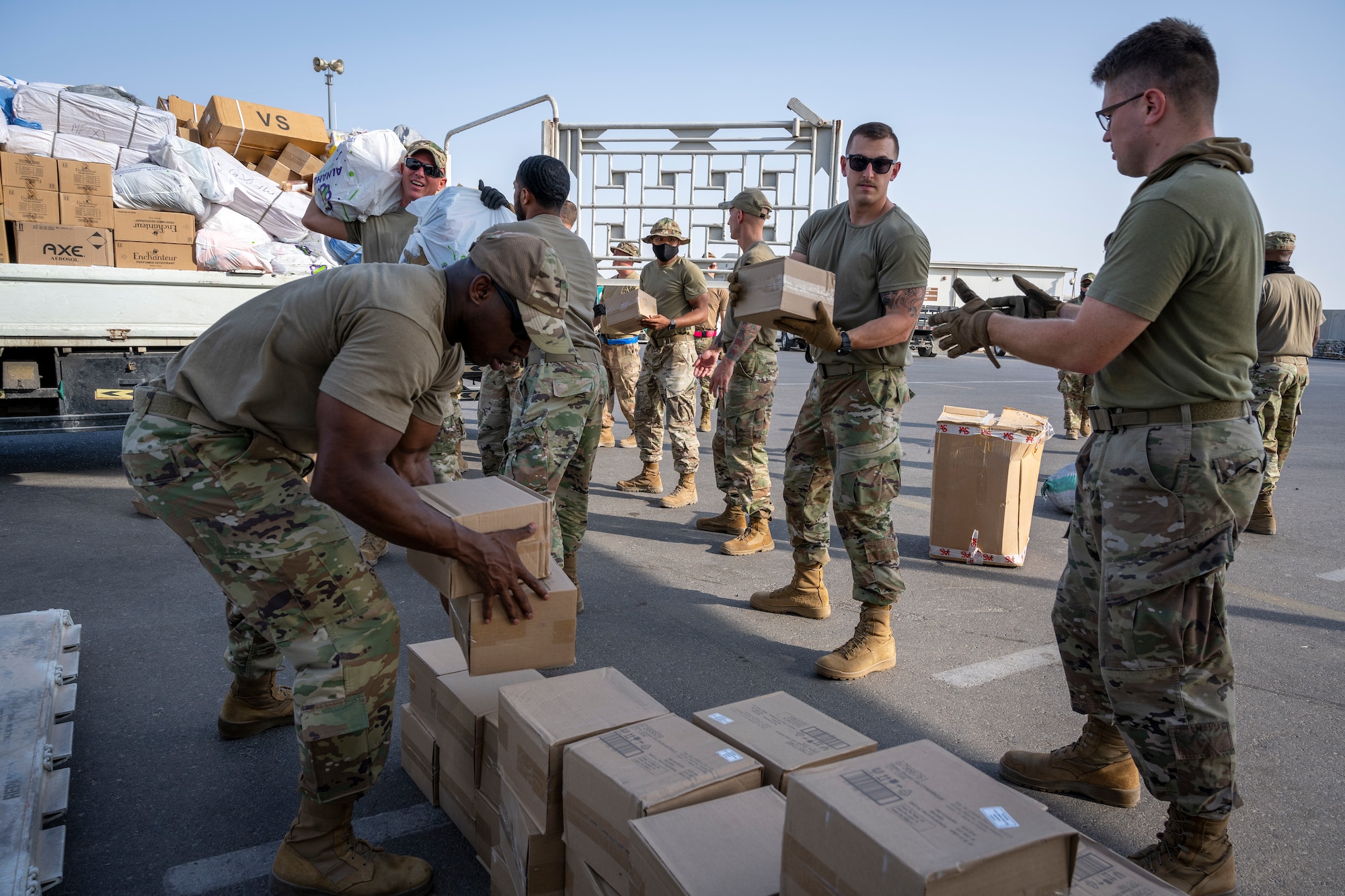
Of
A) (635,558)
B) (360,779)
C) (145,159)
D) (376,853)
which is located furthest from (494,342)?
(145,159)

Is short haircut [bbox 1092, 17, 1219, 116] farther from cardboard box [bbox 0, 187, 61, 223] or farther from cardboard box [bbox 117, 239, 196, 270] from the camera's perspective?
cardboard box [bbox 0, 187, 61, 223]

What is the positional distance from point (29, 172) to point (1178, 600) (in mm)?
7693

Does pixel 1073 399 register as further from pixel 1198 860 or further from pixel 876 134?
pixel 1198 860

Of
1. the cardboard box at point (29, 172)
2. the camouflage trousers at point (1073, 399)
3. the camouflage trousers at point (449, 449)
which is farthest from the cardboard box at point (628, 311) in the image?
the camouflage trousers at point (1073, 399)

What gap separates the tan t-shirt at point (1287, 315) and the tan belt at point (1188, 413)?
4.87 meters

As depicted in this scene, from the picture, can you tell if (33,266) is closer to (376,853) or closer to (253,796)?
(253,796)

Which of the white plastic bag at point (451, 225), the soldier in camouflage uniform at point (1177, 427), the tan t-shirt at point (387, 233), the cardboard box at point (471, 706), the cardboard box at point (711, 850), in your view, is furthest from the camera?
the tan t-shirt at point (387, 233)

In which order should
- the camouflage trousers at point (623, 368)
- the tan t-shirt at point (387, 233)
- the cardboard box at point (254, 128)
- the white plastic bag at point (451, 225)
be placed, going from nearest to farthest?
the white plastic bag at point (451, 225)
the tan t-shirt at point (387, 233)
the cardboard box at point (254, 128)
the camouflage trousers at point (623, 368)

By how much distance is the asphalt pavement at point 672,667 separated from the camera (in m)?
2.48

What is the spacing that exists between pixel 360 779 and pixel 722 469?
404cm

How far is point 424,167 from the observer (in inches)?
187

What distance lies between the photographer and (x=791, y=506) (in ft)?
14.0

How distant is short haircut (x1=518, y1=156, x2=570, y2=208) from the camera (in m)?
3.88

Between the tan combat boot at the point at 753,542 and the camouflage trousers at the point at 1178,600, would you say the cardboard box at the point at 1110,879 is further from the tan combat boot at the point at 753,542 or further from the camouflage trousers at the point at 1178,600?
the tan combat boot at the point at 753,542
